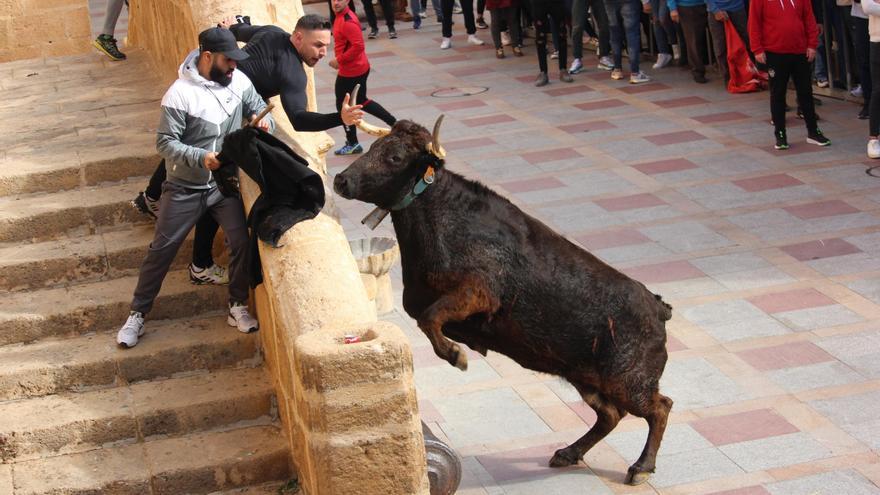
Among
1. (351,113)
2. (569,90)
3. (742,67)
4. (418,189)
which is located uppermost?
(351,113)

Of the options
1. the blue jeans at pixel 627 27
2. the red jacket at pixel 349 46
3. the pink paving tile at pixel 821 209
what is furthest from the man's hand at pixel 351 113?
the blue jeans at pixel 627 27

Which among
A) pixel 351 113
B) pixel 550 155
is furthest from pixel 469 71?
pixel 351 113

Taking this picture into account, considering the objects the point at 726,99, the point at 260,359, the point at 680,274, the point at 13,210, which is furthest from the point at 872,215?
the point at 13,210

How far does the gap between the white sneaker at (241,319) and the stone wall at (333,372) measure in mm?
208

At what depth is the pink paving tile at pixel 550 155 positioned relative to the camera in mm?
14703

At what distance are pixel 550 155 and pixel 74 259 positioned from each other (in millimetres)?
7786

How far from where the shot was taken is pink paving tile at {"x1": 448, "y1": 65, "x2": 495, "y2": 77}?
65.9 ft

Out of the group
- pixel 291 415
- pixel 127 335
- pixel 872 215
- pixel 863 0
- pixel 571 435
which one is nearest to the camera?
pixel 291 415

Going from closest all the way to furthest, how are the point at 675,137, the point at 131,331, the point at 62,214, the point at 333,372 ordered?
the point at 333,372
the point at 131,331
the point at 62,214
the point at 675,137

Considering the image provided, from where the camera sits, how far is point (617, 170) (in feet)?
46.2

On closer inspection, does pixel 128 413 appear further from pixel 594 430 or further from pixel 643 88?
pixel 643 88

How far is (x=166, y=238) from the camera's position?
752 centimetres

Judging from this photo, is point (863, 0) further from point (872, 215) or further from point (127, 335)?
point (127, 335)

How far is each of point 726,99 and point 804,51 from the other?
9.26ft
